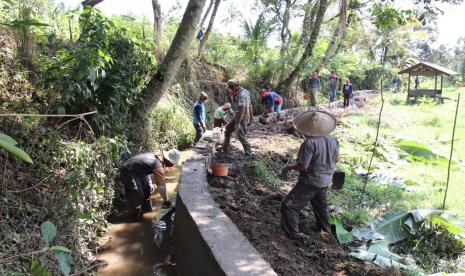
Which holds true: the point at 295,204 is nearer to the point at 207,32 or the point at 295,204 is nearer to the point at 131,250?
the point at 131,250

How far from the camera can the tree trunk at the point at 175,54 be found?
734 centimetres

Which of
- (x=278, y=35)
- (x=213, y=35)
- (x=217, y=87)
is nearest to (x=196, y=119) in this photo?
(x=217, y=87)

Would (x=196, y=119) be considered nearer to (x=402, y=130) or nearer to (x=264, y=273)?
(x=264, y=273)

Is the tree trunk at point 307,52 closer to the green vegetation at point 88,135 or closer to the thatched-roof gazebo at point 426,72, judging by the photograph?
the green vegetation at point 88,135

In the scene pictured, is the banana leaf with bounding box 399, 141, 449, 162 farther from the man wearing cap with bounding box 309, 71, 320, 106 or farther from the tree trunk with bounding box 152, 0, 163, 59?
the tree trunk with bounding box 152, 0, 163, 59

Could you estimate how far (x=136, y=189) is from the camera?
21.5 ft

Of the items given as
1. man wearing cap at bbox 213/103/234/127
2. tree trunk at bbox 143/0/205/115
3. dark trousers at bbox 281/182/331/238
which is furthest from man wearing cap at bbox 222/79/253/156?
dark trousers at bbox 281/182/331/238

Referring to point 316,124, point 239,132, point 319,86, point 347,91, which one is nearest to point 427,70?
point 347,91

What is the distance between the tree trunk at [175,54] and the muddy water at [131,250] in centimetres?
238

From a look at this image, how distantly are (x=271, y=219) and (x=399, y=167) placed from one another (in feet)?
18.9

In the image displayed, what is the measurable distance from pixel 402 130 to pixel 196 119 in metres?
9.06

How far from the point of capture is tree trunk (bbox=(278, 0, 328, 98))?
1528 centimetres

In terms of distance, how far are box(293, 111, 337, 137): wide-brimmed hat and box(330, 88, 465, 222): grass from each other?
1.51 meters

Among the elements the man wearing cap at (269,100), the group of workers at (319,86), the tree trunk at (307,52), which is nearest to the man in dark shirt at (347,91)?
the group of workers at (319,86)
